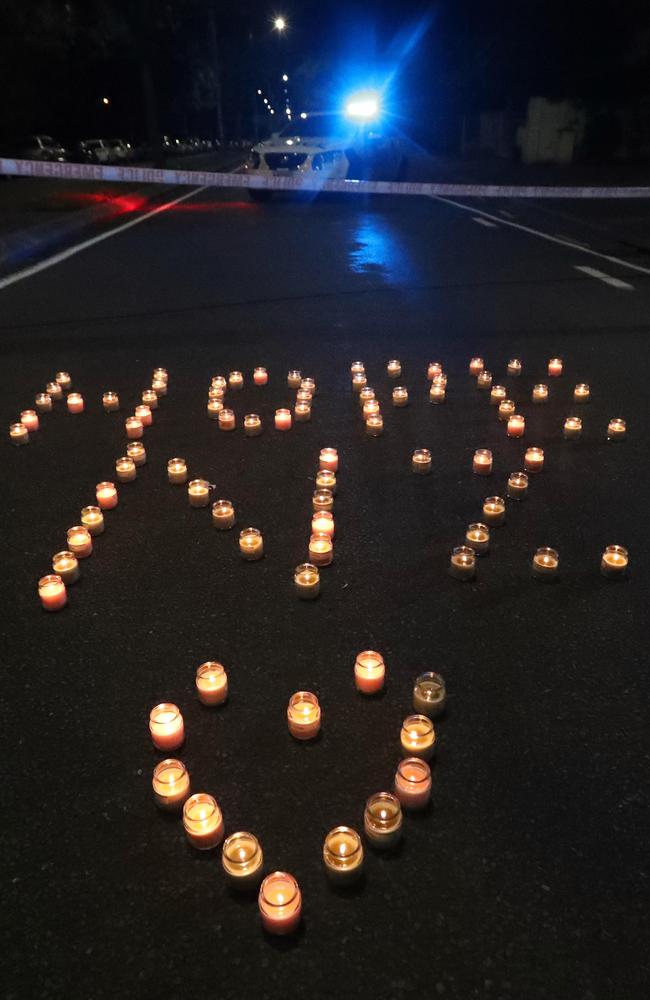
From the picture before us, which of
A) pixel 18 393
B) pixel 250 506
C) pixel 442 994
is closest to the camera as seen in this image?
pixel 442 994

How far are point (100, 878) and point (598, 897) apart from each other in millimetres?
1401

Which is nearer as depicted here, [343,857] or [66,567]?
[343,857]

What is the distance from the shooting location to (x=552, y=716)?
2816 mm

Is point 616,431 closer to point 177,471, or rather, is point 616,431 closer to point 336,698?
point 177,471

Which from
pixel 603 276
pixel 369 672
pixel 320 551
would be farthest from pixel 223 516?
pixel 603 276

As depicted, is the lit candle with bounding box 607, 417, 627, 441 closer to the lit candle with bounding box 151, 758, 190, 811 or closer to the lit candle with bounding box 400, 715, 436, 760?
the lit candle with bounding box 400, 715, 436, 760

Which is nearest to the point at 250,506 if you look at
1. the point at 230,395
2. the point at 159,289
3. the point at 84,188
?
the point at 230,395

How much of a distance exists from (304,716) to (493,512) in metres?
1.83

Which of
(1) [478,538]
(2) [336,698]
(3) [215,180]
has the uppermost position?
(3) [215,180]

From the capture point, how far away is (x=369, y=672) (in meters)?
2.90

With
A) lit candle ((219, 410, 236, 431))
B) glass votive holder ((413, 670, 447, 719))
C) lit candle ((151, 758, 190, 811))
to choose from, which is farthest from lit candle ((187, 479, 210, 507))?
lit candle ((151, 758, 190, 811))

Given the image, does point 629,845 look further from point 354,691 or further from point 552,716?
point 354,691

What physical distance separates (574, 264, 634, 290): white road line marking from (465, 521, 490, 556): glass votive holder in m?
7.17

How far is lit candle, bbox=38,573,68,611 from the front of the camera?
3416mm
